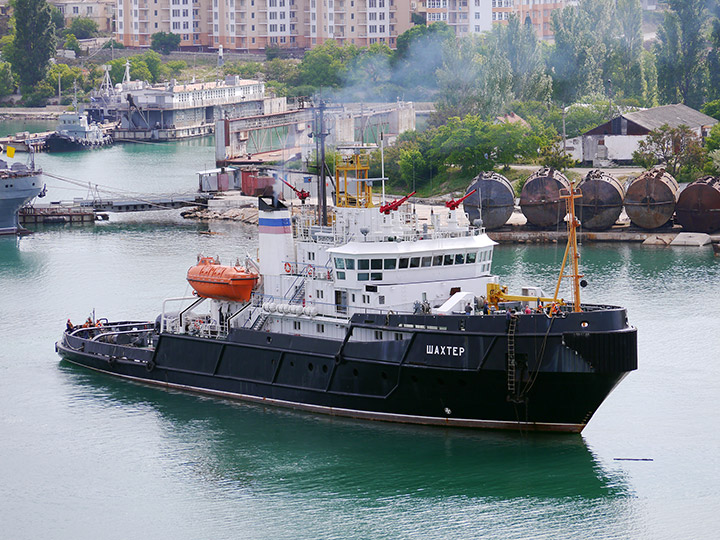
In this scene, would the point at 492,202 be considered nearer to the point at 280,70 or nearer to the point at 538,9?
the point at 280,70

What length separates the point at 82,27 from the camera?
168 metres

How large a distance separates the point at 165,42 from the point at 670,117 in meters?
89.8

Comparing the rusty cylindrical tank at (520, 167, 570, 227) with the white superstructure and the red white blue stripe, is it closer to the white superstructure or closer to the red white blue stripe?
the white superstructure

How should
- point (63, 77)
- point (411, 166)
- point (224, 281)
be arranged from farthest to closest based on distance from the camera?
point (63, 77) < point (411, 166) < point (224, 281)

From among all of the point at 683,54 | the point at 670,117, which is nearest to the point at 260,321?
the point at 670,117

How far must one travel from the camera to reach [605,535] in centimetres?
2631

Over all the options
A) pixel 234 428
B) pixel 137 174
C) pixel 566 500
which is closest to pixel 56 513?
pixel 234 428

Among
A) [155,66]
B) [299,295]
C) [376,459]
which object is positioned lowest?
[376,459]

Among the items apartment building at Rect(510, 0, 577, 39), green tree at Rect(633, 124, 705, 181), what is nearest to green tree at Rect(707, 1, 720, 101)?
green tree at Rect(633, 124, 705, 181)

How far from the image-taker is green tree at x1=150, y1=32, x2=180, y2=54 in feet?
508

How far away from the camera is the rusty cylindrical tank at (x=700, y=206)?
2303 inches

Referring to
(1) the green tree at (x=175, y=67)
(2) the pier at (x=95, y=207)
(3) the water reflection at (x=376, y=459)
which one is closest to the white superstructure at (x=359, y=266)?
(3) the water reflection at (x=376, y=459)

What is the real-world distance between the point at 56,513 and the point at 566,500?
37.2ft

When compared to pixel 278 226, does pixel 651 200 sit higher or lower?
lower
